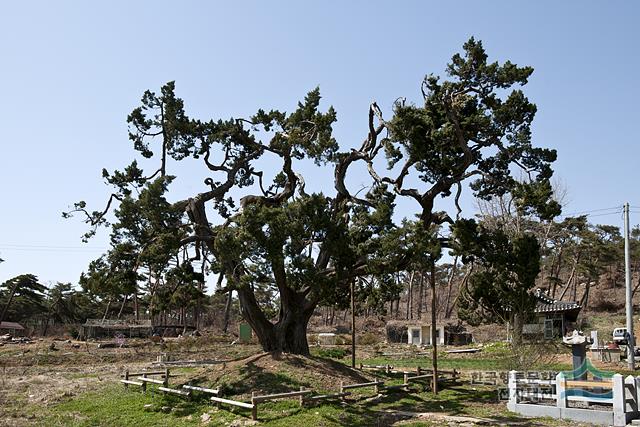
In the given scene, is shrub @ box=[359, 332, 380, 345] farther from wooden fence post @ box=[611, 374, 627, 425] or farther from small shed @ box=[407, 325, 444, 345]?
wooden fence post @ box=[611, 374, 627, 425]

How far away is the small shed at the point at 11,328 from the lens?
6388 centimetres

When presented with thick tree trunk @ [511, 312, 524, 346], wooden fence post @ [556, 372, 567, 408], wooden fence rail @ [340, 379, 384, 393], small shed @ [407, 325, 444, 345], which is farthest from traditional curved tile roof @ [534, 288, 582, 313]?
wooden fence post @ [556, 372, 567, 408]

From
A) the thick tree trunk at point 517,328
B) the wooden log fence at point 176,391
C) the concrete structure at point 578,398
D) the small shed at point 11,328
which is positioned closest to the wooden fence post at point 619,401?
the concrete structure at point 578,398

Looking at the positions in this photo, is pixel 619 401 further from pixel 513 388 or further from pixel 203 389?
pixel 203 389

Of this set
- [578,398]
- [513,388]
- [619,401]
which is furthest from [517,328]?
[619,401]

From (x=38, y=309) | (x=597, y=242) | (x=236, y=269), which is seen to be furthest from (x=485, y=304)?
(x=38, y=309)

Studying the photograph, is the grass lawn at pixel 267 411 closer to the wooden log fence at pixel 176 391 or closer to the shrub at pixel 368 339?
the wooden log fence at pixel 176 391

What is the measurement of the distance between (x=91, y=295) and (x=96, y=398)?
13.3ft

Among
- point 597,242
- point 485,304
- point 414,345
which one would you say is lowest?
point 414,345

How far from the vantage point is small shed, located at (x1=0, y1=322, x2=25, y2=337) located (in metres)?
63.9

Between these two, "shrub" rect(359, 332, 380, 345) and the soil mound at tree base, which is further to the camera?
"shrub" rect(359, 332, 380, 345)

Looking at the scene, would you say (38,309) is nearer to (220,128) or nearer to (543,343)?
(220,128)

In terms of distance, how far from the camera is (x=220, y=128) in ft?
81.5

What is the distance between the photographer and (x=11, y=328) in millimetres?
65688
